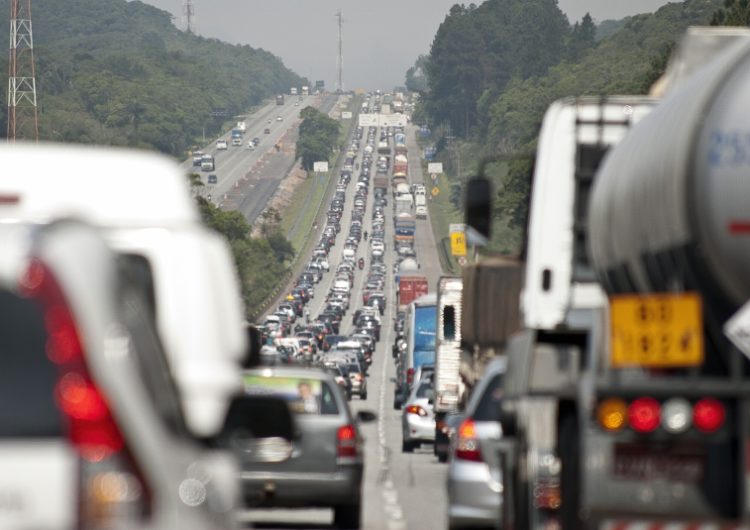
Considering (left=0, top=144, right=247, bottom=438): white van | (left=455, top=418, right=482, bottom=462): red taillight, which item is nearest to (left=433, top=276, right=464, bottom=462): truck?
(left=455, top=418, right=482, bottom=462): red taillight

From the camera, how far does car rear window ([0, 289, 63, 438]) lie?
4.11 m

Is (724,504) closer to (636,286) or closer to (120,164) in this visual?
(636,286)

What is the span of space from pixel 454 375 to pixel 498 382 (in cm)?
2345

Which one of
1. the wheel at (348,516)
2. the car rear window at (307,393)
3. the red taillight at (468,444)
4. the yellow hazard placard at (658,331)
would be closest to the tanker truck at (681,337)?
the yellow hazard placard at (658,331)

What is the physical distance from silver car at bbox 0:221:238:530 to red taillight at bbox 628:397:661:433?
165 inches

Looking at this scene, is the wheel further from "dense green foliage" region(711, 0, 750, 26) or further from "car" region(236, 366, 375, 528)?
"dense green foliage" region(711, 0, 750, 26)

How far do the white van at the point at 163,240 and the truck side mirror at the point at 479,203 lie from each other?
21.7 feet

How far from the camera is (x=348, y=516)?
17234 millimetres

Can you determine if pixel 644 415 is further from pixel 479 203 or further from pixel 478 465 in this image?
pixel 478 465

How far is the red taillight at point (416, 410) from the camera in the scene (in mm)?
34844

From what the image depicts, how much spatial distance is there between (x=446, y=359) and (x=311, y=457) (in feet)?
75.1

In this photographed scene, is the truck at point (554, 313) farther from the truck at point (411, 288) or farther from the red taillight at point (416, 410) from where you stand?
the truck at point (411, 288)

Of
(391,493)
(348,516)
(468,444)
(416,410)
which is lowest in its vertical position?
(416,410)

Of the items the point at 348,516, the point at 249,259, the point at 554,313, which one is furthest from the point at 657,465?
the point at 249,259
